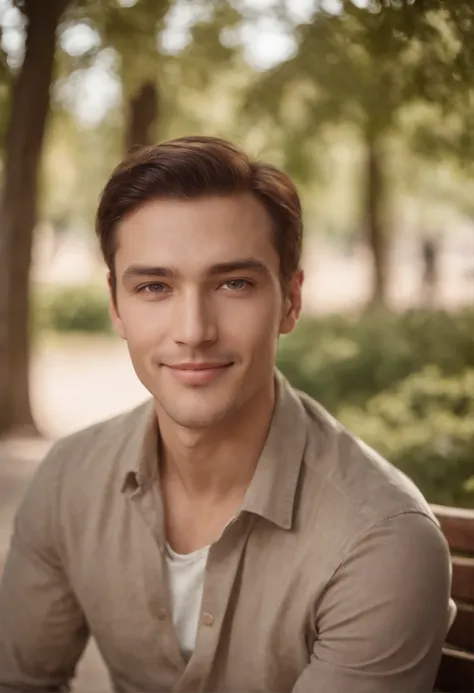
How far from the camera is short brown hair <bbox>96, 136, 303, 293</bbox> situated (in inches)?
64.9

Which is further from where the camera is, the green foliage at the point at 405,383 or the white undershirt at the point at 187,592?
the green foliage at the point at 405,383

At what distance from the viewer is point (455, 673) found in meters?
1.93

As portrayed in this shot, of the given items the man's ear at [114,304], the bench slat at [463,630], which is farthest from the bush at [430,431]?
the man's ear at [114,304]

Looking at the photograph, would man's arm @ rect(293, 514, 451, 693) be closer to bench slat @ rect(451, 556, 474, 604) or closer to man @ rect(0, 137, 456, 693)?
man @ rect(0, 137, 456, 693)

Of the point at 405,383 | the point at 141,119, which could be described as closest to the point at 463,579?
the point at 405,383

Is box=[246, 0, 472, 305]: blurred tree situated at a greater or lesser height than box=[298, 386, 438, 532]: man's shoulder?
greater

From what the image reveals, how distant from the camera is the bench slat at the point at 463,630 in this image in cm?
188

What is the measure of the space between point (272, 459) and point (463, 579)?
0.53 meters

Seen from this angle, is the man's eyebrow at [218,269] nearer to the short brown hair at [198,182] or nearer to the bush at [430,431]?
the short brown hair at [198,182]

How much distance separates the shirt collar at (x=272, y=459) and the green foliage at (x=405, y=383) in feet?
3.81

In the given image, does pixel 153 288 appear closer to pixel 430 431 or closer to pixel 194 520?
pixel 194 520

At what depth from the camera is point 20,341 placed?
5.64 metres

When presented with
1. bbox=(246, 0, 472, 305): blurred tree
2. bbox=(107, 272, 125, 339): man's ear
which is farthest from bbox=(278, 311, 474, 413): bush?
bbox=(107, 272, 125, 339): man's ear

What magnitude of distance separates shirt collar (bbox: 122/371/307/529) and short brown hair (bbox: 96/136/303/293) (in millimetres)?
292
